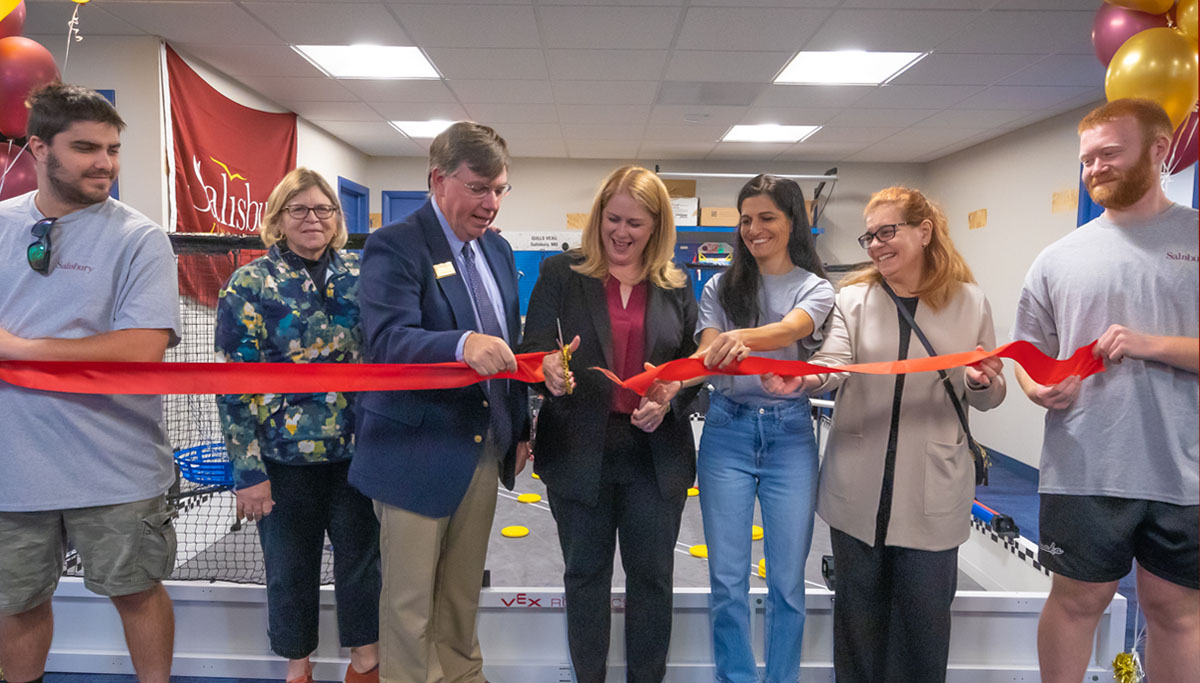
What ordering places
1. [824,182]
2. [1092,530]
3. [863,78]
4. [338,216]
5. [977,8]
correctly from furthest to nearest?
[824,182], [863,78], [977,8], [338,216], [1092,530]

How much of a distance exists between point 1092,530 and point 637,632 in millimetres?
1326

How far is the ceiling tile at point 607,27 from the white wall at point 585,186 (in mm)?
4825

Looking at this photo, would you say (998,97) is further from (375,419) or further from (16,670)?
(16,670)

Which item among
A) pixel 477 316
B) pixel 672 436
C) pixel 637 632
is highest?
pixel 477 316

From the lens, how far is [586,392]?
6.60 feet

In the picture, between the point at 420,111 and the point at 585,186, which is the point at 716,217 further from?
the point at 420,111

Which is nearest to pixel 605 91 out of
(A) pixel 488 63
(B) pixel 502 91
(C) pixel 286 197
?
(B) pixel 502 91

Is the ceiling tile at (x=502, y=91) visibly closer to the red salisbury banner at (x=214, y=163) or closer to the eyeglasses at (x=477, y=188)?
the red salisbury banner at (x=214, y=163)

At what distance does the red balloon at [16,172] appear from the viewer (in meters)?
2.97

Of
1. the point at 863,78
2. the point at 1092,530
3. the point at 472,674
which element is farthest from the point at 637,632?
the point at 863,78

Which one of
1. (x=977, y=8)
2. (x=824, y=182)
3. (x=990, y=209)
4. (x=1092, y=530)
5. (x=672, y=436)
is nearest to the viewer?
(x=1092, y=530)

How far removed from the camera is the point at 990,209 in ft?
25.6

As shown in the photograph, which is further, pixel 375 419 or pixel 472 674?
pixel 472 674

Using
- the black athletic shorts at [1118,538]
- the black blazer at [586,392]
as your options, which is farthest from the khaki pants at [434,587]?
the black athletic shorts at [1118,538]
